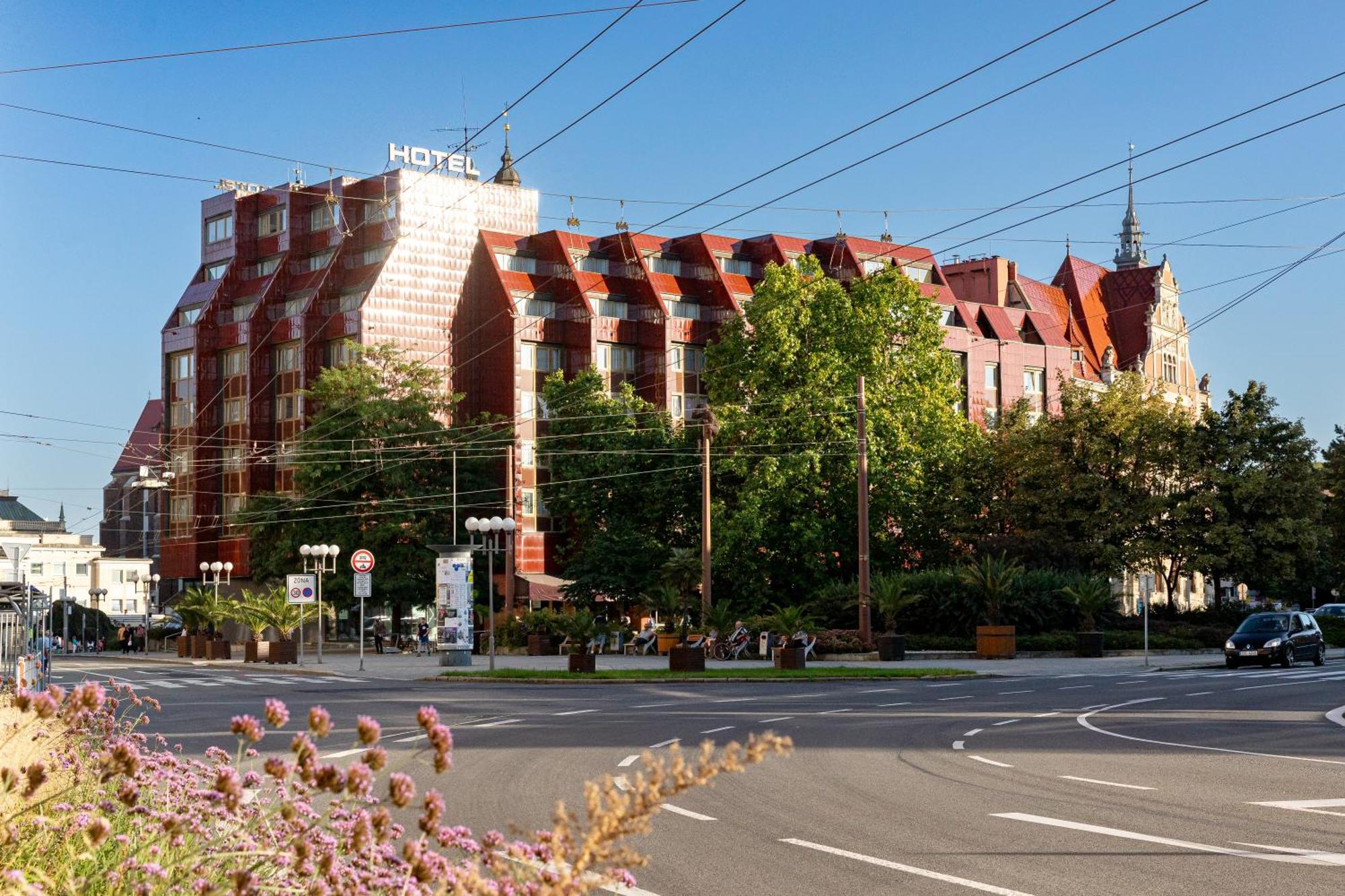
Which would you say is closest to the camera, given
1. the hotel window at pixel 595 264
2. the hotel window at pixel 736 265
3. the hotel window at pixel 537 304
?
the hotel window at pixel 537 304

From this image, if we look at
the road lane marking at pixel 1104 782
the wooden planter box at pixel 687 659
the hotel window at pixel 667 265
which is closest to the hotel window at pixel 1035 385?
the hotel window at pixel 667 265

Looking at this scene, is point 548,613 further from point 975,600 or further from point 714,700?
point 714,700

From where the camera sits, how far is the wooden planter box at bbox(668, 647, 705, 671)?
39.1 metres

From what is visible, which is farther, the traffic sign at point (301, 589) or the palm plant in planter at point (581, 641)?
the traffic sign at point (301, 589)

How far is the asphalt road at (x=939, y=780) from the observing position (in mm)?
9492

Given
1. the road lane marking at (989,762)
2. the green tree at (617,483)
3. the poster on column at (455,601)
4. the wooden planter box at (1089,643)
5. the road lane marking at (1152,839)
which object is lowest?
the wooden planter box at (1089,643)

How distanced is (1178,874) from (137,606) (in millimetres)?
135279

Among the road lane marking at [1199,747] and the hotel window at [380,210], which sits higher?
the hotel window at [380,210]

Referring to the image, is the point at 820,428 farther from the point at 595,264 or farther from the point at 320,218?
the point at 320,218

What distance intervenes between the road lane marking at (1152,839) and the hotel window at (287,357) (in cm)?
7444

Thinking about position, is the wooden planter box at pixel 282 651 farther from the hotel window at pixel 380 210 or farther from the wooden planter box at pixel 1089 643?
the hotel window at pixel 380 210

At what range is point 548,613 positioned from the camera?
5606cm

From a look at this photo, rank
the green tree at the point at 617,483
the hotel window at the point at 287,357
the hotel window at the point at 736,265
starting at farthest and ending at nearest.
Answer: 1. the hotel window at the point at 736,265
2. the hotel window at the point at 287,357
3. the green tree at the point at 617,483

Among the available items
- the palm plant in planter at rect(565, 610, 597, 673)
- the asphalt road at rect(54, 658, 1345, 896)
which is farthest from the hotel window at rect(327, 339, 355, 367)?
the asphalt road at rect(54, 658, 1345, 896)
